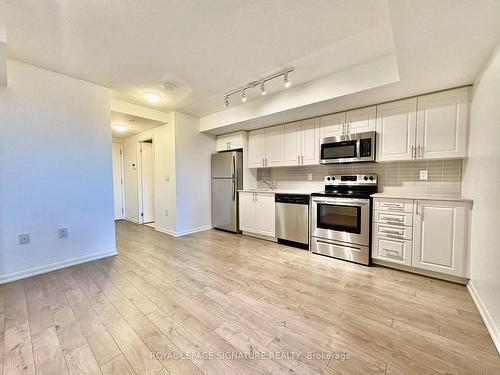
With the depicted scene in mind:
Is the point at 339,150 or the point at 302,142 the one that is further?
the point at 302,142

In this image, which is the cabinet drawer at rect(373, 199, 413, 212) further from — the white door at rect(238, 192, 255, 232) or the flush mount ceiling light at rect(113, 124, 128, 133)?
the flush mount ceiling light at rect(113, 124, 128, 133)

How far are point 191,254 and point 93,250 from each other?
1.35 metres

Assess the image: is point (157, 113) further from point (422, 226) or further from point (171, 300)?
point (422, 226)

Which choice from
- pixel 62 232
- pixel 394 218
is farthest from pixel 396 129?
pixel 62 232

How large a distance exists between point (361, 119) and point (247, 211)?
2453 millimetres

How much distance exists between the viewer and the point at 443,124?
2350 millimetres

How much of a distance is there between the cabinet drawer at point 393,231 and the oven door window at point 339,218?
0.70 ft

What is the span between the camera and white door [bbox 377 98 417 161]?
8.27ft

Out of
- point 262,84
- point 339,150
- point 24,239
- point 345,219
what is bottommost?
point 24,239

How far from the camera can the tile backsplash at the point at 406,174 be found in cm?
253

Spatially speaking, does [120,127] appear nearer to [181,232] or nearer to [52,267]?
[181,232]

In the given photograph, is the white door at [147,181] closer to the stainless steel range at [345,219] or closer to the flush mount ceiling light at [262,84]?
the flush mount ceiling light at [262,84]

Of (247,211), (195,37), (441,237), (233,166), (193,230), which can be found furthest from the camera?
(193,230)

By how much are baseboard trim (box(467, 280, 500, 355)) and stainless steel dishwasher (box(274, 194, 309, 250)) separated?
5.82 ft
